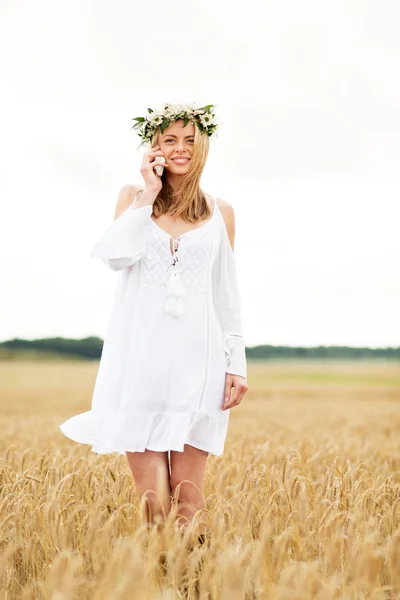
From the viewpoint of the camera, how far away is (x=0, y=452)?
7035 millimetres

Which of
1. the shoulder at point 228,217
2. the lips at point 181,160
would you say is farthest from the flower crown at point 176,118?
the shoulder at point 228,217

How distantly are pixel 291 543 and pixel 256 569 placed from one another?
2.16 ft

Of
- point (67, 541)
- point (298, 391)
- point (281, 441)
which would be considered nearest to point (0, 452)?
point (281, 441)

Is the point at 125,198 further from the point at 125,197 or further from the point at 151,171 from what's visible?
the point at 151,171

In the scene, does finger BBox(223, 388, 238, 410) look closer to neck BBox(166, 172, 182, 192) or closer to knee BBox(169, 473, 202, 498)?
knee BBox(169, 473, 202, 498)

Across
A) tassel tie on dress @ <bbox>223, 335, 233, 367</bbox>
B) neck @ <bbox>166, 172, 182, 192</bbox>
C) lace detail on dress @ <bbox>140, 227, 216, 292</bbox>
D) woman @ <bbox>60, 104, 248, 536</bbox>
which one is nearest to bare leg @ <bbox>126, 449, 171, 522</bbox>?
woman @ <bbox>60, 104, 248, 536</bbox>

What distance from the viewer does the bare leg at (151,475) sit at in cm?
329

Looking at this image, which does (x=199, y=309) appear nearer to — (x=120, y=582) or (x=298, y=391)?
(x=120, y=582)

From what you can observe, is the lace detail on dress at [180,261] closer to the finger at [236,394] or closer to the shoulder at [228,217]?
the shoulder at [228,217]

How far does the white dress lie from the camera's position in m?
3.30

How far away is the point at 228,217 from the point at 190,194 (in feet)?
0.95

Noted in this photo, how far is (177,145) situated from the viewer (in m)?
3.54

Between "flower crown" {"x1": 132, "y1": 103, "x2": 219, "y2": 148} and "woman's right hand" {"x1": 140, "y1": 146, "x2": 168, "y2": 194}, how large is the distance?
0.23 meters

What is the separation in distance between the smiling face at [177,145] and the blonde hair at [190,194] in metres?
0.03
